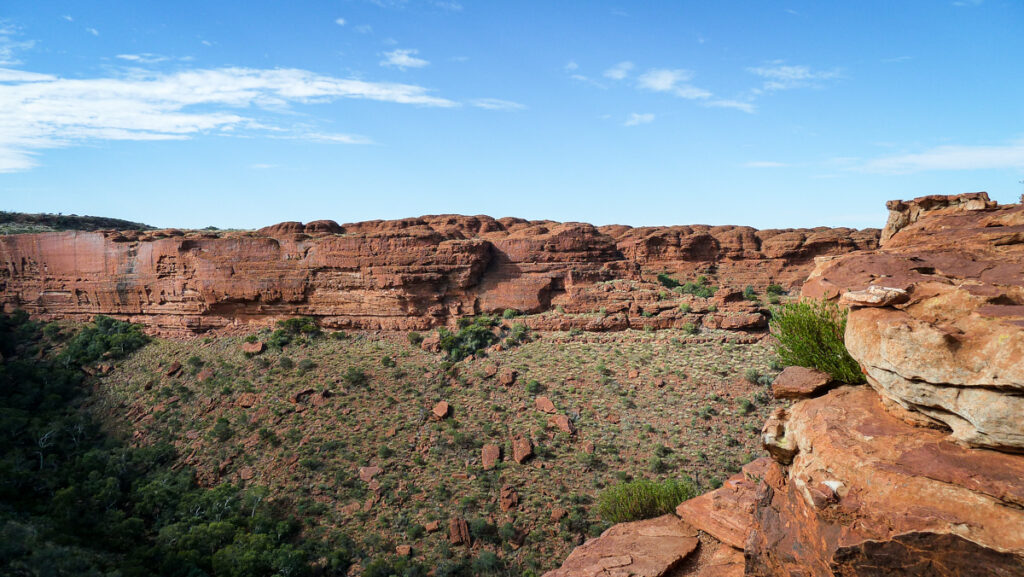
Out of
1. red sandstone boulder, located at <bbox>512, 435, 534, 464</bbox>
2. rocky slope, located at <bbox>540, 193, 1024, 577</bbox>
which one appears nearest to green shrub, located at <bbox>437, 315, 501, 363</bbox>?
red sandstone boulder, located at <bbox>512, 435, 534, 464</bbox>

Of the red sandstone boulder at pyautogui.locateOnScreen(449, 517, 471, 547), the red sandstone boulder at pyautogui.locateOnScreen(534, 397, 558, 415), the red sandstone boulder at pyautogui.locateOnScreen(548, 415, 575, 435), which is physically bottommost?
the red sandstone boulder at pyautogui.locateOnScreen(449, 517, 471, 547)

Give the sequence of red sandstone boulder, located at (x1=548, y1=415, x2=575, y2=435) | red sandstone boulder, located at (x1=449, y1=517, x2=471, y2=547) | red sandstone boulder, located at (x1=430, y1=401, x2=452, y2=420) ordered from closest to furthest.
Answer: red sandstone boulder, located at (x1=449, y1=517, x2=471, y2=547) < red sandstone boulder, located at (x1=548, y1=415, x2=575, y2=435) < red sandstone boulder, located at (x1=430, y1=401, x2=452, y2=420)

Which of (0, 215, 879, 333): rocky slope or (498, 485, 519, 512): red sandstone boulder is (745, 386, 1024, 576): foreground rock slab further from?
(0, 215, 879, 333): rocky slope

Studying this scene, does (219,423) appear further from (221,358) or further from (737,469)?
(737,469)

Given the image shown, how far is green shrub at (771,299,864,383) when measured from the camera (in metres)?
9.69

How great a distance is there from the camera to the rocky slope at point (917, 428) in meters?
6.06

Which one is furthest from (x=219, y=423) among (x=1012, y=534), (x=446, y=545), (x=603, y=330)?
(x=1012, y=534)

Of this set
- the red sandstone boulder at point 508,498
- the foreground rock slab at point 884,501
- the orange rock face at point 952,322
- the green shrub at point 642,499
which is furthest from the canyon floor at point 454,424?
the orange rock face at point 952,322

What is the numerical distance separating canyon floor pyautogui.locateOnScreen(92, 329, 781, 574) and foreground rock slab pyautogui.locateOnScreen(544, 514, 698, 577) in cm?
518

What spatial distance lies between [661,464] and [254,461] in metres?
18.4

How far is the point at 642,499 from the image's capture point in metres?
17.1

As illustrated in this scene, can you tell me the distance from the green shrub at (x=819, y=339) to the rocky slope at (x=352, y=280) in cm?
1831

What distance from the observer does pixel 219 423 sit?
26.4 m

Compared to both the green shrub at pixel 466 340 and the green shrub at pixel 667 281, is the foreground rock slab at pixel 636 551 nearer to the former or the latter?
the green shrub at pixel 466 340
